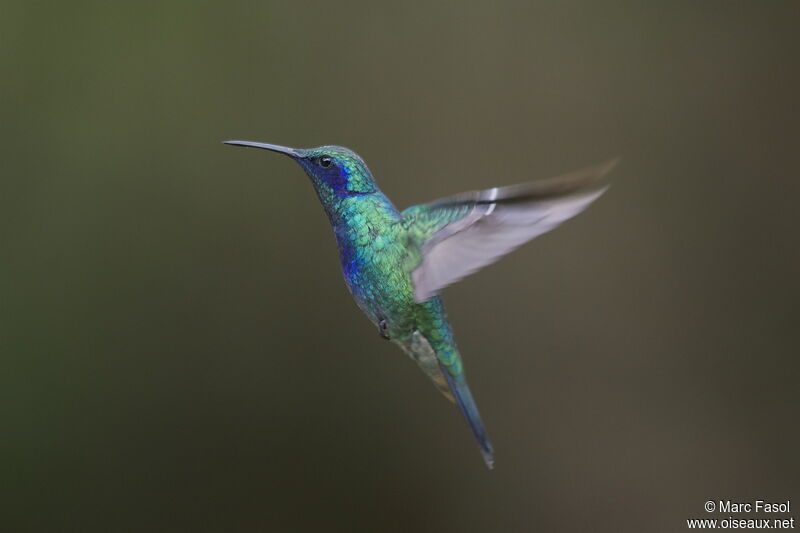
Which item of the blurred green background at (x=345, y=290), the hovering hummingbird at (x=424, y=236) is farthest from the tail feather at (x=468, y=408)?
the blurred green background at (x=345, y=290)

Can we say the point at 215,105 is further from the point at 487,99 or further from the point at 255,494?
the point at 255,494

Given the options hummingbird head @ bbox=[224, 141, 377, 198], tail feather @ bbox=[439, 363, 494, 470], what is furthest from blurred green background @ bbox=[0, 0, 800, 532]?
hummingbird head @ bbox=[224, 141, 377, 198]

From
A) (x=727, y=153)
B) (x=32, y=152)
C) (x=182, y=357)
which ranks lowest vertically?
(x=182, y=357)

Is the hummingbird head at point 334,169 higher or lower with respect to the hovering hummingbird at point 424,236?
higher

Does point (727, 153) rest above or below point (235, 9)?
below

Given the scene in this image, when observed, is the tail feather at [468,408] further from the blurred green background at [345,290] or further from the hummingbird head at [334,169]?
the blurred green background at [345,290]

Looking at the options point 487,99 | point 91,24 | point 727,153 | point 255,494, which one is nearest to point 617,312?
point 727,153

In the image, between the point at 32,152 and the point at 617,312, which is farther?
the point at 617,312

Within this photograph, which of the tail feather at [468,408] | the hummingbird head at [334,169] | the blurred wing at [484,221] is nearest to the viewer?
the blurred wing at [484,221]

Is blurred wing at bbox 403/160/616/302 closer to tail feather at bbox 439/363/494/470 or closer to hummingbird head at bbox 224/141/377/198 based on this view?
hummingbird head at bbox 224/141/377/198
